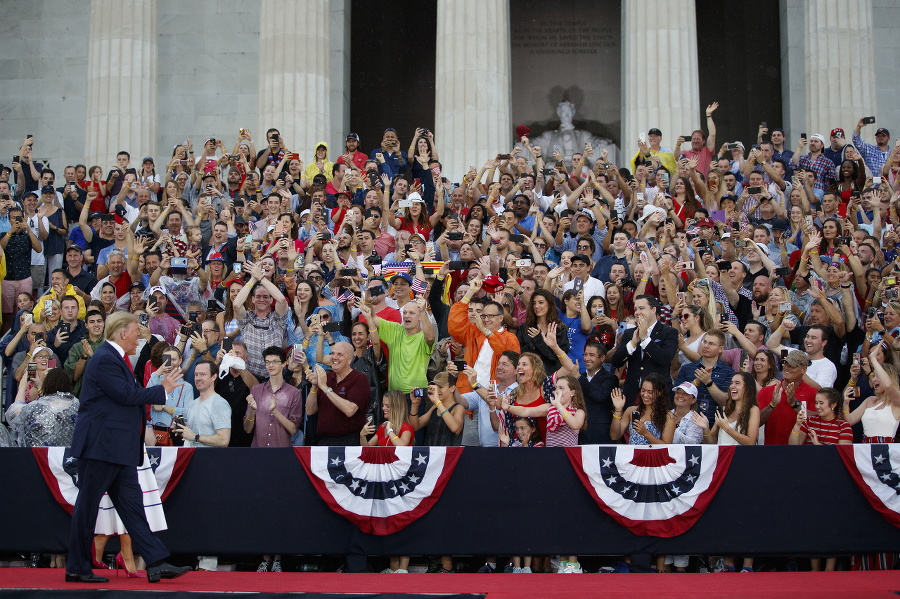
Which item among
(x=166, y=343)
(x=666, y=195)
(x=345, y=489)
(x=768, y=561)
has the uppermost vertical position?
(x=666, y=195)

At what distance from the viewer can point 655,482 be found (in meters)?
9.79

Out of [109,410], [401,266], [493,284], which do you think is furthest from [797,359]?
[109,410]

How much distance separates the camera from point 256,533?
392 inches

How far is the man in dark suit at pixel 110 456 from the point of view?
7.96 meters

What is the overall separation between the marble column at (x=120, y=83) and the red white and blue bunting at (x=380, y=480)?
583 inches

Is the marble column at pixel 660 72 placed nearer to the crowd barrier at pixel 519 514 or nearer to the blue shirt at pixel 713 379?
the blue shirt at pixel 713 379

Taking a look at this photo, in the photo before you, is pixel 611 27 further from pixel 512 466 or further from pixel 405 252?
pixel 512 466

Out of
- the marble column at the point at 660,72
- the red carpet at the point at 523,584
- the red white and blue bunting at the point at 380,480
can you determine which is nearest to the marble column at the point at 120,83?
the marble column at the point at 660,72

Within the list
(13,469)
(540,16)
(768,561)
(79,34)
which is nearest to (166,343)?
(13,469)

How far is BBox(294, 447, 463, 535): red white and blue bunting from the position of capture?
9.89 meters

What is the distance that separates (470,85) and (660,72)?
4015 millimetres

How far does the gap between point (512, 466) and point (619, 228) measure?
6.89m

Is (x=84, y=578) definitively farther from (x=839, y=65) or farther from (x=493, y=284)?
(x=839, y=65)

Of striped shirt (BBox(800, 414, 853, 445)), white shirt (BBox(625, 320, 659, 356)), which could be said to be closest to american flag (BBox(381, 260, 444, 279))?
white shirt (BBox(625, 320, 659, 356))
